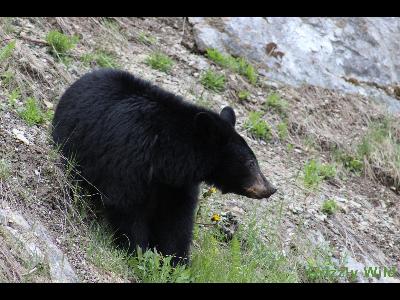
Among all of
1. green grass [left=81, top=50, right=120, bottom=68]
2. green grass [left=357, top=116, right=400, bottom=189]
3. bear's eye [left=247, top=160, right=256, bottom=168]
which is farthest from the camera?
green grass [left=357, top=116, right=400, bottom=189]

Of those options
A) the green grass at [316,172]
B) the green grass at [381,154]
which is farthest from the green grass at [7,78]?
the green grass at [381,154]

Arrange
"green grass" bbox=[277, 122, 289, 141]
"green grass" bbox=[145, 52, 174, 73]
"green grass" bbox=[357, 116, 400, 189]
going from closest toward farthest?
"green grass" bbox=[145, 52, 174, 73] → "green grass" bbox=[277, 122, 289, 141] → "green grass" bbox=[357, 116, 400, 189]

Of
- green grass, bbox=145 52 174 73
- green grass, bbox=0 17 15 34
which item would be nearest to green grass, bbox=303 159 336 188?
green grass, bbox=145 52 174 73

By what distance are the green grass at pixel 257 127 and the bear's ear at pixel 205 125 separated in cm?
312

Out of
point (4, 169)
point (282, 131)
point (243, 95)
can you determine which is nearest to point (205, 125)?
point (4, 169)

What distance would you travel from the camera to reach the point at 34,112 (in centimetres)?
647

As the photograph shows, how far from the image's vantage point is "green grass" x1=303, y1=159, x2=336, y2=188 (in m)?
8.32

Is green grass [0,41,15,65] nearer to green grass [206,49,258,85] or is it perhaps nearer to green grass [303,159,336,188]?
green grass [206,49,258,85]

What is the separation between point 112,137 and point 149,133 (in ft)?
1.03

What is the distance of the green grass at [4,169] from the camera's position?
532 cm

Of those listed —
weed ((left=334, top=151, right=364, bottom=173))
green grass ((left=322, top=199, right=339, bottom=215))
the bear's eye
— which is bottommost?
weed ((left=334, top=151, right=364, bottom=173))

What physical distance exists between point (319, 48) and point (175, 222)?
548cm

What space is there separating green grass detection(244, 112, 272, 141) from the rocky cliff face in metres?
1.25

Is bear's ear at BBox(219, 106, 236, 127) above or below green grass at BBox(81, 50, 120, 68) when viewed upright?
above
